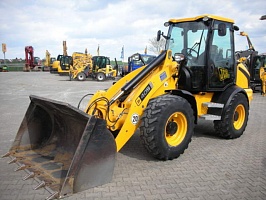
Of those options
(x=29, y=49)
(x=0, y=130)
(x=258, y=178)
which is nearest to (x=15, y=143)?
(x=0, y=130)

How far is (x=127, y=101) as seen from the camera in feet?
15.0

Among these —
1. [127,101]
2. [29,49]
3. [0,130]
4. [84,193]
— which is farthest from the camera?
[29,49]

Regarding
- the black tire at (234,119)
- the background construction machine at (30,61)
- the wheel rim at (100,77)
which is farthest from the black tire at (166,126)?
the background construction machine at (30,61)

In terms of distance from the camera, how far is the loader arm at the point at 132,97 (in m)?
4.19

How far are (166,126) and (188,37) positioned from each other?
7.43ft

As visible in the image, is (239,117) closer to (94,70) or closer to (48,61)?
(94,70)

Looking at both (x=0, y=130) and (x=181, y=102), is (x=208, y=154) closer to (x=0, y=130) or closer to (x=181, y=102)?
(x=181, y=102)

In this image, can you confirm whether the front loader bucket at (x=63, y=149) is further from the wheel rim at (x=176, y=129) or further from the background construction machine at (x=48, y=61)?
the background construction machine at (x=48, y=61)

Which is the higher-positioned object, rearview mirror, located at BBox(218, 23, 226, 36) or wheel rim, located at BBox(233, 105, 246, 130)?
rearview mirror, located at BBox(218, 23, 226, 36)

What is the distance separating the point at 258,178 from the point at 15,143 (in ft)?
13.1

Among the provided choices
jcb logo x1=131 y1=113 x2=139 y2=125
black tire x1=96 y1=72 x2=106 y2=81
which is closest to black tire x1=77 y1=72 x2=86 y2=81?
black tire x1=96 y1=72 x2=106 y2=81

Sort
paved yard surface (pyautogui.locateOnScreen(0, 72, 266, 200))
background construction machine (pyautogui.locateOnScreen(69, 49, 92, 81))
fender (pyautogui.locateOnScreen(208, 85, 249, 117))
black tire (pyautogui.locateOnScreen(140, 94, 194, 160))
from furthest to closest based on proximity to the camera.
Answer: background construction machine (pyautogui.locateOnScreen(69, 49, 92, 81))
fender (pyautogui.locateOnScreen(208, 85, 249, 117))
black tire (pyautogui.locateOnScreen(140, 94, 194, 160))
paved yard surface (pyautogui.locateOnScreen(0, 72, 266, 200))

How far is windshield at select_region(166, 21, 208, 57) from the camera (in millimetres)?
5402

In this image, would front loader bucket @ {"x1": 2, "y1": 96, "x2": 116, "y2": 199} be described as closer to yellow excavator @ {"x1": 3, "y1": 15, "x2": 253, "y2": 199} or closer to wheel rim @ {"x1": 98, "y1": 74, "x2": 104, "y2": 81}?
yellow excavator @ {"x1": 3, "y1": 15, "x2": 253, "y2": 199}
